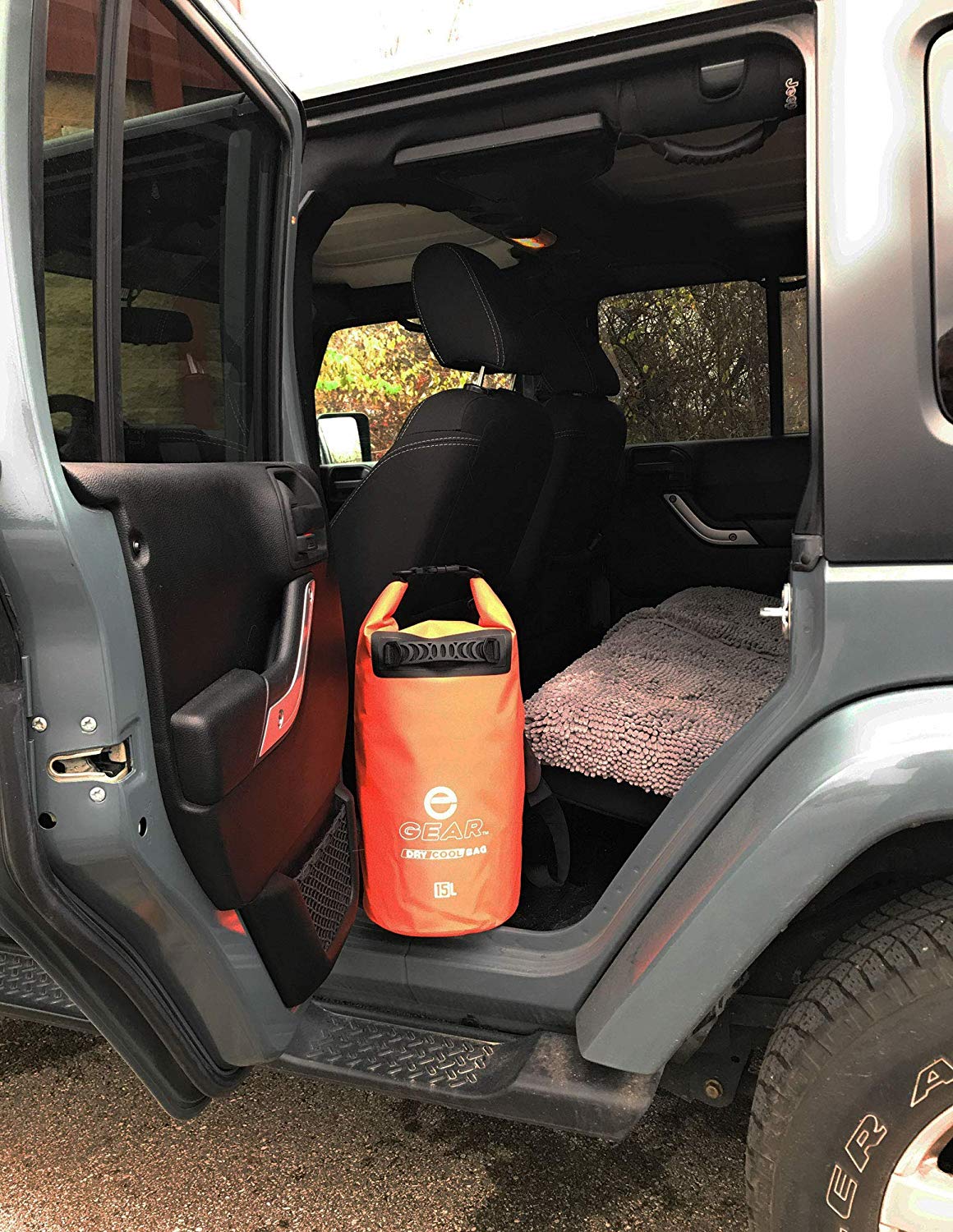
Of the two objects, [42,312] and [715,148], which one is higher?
[715,148]

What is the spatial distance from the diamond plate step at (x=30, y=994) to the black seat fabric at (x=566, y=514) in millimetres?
1188

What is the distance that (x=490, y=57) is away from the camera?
51.8 inches

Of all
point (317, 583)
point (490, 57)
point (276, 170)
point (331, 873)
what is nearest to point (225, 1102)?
point (331, 873)

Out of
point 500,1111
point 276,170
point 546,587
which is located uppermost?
point 276,170

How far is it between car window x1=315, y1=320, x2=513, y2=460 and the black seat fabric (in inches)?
34.9

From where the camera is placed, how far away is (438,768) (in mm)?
1465

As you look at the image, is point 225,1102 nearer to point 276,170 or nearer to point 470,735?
point 470,735

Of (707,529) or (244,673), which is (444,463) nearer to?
(244,673)

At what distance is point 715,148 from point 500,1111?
148cm

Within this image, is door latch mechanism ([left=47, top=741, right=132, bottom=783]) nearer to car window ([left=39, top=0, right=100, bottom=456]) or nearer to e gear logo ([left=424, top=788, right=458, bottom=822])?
car window ([left=39, top=0, right=100, bottom=456])

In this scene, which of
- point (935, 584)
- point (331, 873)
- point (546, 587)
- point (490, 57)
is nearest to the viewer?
point (935, 584)

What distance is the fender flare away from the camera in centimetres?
103

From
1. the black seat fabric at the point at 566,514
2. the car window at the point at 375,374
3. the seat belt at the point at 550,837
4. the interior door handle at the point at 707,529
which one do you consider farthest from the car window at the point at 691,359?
the seat belt at the point at 550,837

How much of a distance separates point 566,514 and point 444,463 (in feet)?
2.51
